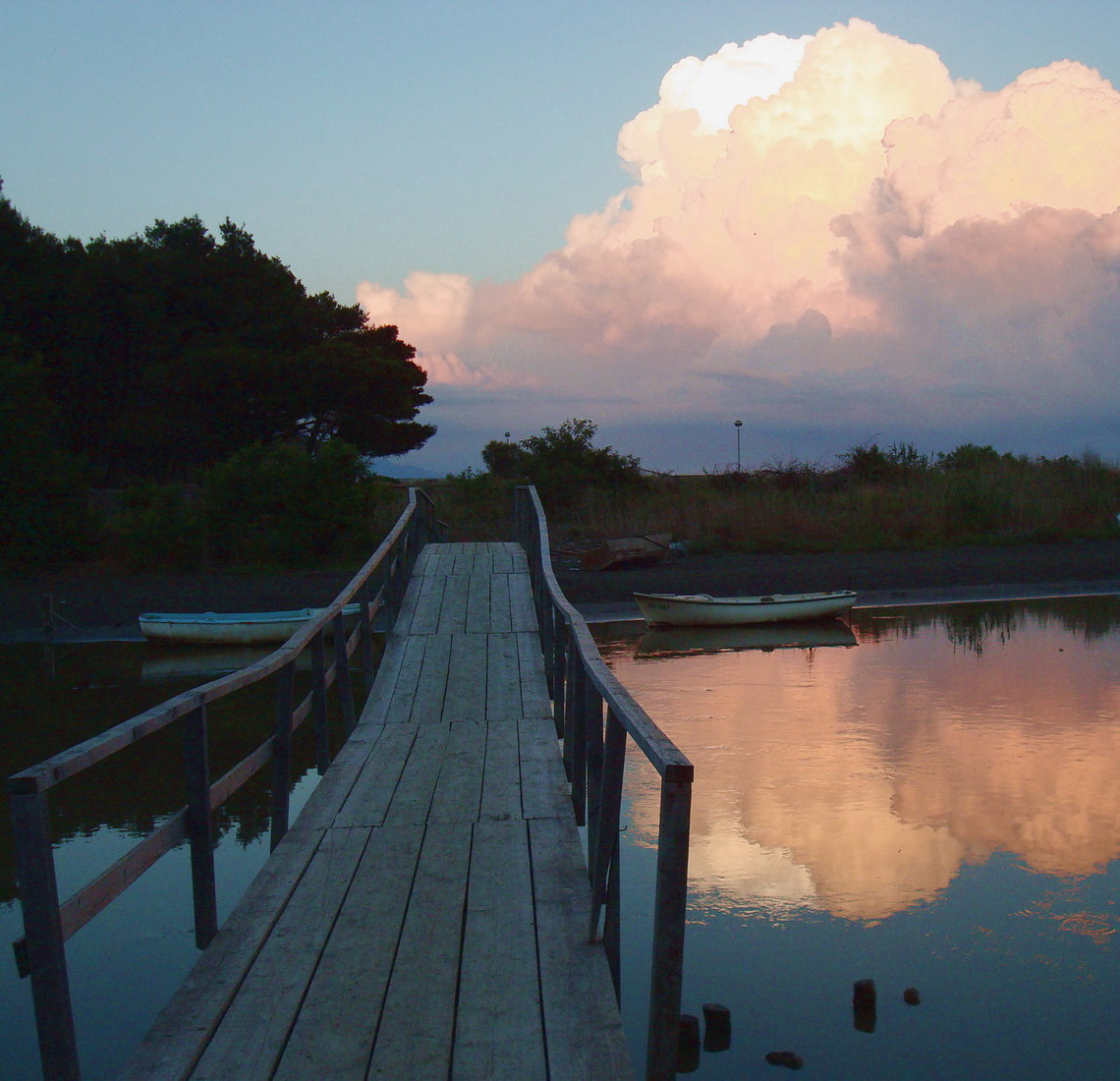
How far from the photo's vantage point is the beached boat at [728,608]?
19438mm

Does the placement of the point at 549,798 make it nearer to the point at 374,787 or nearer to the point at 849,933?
the point at 374,787

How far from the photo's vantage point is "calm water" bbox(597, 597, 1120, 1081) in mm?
5633

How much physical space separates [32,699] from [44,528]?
1177 cm

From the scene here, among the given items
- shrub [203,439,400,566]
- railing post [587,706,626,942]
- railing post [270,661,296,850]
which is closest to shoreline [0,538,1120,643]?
shrub [203,439,400,566]

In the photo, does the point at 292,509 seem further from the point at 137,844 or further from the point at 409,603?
the point at 137,844

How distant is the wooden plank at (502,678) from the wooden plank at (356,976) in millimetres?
2654

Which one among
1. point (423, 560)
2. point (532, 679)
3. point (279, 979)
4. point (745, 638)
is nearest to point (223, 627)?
point (423, 560)

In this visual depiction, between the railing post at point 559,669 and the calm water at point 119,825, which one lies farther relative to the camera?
the railing post at point 559,669

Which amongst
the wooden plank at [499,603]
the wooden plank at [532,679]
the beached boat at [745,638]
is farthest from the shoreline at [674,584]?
the wooden plank at [532,679]

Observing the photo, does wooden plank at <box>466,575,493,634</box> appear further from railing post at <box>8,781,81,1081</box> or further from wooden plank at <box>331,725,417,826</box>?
railing post at <box>8,781,81,1081</box>

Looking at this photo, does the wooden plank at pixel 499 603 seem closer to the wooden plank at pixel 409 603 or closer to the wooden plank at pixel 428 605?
the wooden plank at pixel 428 605

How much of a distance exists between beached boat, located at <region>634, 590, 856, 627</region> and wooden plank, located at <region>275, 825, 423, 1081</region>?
14.9 m

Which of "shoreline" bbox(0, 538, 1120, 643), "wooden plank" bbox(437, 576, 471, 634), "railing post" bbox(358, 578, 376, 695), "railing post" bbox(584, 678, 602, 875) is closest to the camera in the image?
"railing post" bbox(584, 678, 602, 875)

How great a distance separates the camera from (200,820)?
4.16 m
